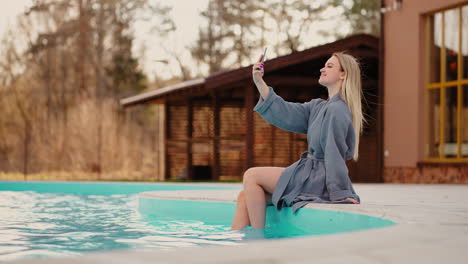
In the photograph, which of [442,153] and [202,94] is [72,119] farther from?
[442,153]

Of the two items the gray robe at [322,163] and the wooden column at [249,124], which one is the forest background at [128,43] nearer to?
the wooden column at [249,124]

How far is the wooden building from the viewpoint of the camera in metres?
11.4

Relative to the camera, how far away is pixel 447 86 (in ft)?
33.1

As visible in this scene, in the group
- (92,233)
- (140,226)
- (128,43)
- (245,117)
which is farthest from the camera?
(128,43)

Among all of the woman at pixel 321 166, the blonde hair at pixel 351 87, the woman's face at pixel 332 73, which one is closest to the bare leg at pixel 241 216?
the woman at pixel 321 166

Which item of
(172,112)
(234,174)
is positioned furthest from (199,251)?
(172,112)

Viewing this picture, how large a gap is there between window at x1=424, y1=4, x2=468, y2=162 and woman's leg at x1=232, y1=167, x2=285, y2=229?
6.42 metres

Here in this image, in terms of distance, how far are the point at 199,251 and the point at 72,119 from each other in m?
13.9

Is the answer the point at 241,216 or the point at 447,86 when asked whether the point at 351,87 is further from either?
the point at 447,86

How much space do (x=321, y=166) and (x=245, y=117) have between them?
9.44 metres

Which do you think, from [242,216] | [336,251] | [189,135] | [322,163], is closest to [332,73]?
[322,163]

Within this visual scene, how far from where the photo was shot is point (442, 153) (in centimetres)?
1020

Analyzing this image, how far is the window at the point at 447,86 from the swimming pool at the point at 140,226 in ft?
17.7

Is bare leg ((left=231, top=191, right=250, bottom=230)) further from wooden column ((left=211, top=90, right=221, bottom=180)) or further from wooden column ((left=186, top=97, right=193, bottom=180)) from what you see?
wooden column ((left=186, top=97, right=193, bottom=180))
